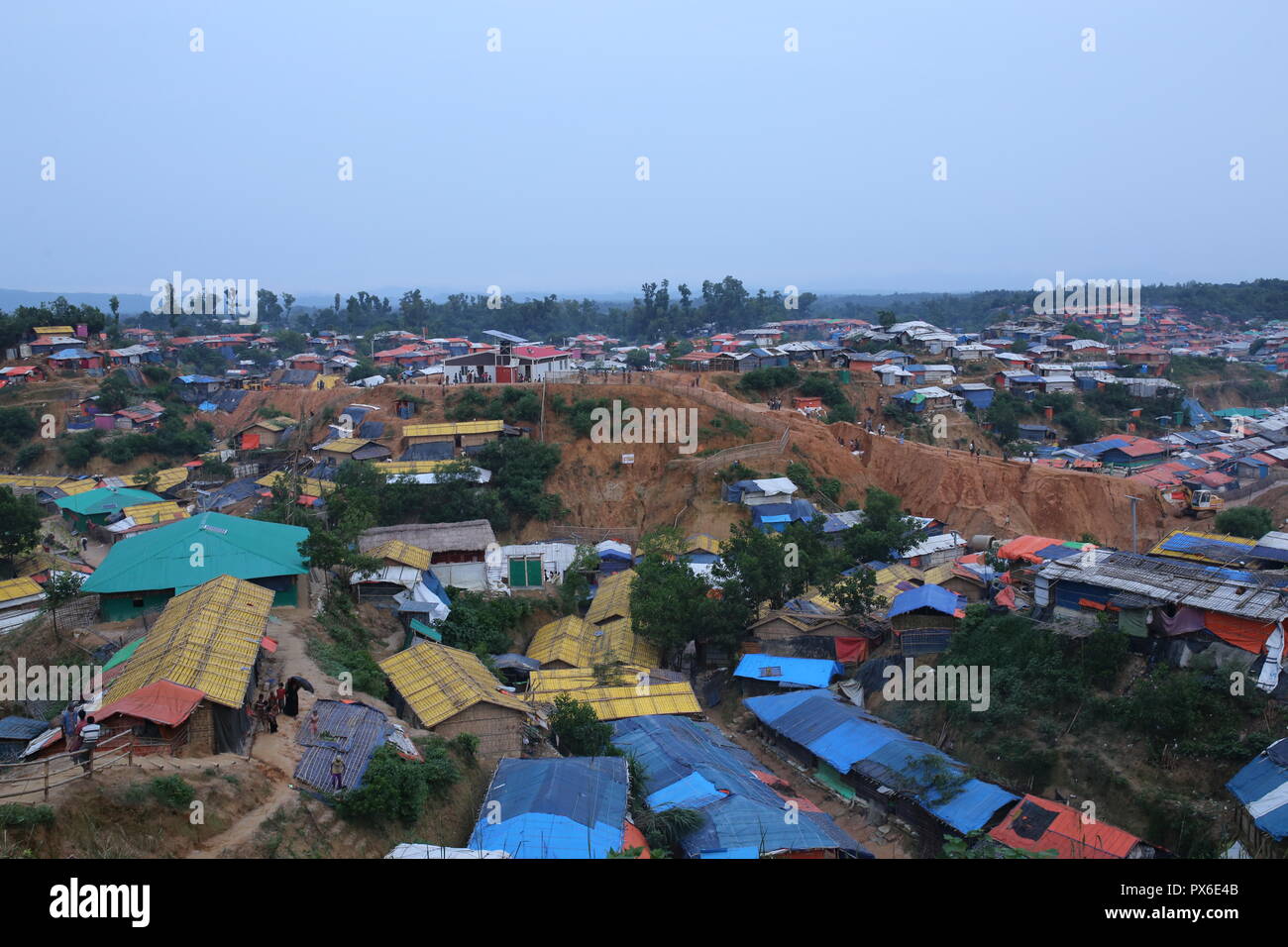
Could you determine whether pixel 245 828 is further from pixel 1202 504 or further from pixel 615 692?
pixel 1202 504

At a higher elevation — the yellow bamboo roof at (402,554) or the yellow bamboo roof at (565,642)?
the yellow bamboo roof at (402,554)

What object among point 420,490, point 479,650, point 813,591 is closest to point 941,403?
point 813,591

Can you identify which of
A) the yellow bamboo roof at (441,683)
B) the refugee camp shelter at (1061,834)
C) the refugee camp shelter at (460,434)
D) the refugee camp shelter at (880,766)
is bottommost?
the refugee camp shelter at (880,766)

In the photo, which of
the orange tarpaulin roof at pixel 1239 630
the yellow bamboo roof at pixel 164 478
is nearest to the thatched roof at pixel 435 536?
the yellow bamboo roof at pixel 164 478

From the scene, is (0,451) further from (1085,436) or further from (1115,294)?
(1115,294)

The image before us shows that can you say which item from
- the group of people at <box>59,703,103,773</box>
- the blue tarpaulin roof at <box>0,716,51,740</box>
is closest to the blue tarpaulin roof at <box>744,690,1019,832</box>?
the group of people at <box>59,703,103,773</box>

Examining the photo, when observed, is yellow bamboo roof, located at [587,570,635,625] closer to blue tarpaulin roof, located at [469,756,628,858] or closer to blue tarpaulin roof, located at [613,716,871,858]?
blue tarpaulin roof, located at [613,716,871,858]

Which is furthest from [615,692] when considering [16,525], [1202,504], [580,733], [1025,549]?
[1202,504]

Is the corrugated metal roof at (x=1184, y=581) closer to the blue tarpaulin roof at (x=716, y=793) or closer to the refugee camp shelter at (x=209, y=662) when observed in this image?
the blue tarpaulin roof at (x=716, y=793)
